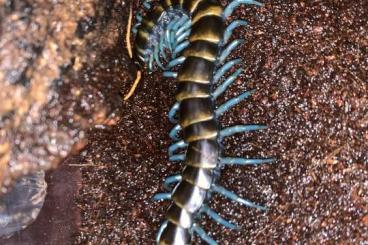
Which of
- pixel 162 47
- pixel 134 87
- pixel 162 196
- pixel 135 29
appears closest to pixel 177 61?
pixel 162 47

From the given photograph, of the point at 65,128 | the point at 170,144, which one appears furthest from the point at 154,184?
the point at 65,128

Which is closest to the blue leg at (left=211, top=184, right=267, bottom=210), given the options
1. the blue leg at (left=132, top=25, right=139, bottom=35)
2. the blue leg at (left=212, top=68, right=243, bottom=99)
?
the blue leg at (left=212, top=68, right=243, bottom=99)

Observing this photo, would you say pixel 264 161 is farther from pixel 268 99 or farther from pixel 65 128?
pixel 65 128

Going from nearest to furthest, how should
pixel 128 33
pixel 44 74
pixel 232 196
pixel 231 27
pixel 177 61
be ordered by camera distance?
1. pixel 44 74
2. pixel 232 196
3. pixel 231 27
4. pixel 177 61
5. pixel 128 33

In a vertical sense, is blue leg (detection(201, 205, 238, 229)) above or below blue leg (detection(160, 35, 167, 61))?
below

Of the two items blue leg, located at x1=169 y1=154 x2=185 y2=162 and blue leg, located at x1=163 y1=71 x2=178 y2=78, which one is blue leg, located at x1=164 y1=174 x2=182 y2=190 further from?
blue leg, located at x1=163 y1=71 x2=178 y2=78

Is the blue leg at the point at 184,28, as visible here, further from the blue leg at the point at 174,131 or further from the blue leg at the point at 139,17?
the blue leg at the point at 174,131

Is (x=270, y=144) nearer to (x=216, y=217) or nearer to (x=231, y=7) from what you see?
(x=216, y=217)
